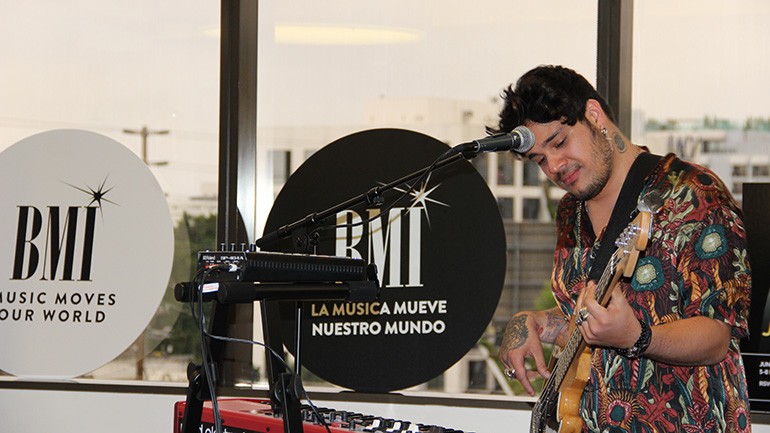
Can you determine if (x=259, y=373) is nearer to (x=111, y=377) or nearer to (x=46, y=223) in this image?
(x=111, y=377)

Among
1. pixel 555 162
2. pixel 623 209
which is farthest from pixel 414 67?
pixel 623 209

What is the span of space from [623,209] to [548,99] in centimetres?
31

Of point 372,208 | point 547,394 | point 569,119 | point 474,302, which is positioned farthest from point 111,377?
point 569,119

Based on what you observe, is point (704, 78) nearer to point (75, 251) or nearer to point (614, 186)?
point (614, 186)

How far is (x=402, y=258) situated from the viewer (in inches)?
151

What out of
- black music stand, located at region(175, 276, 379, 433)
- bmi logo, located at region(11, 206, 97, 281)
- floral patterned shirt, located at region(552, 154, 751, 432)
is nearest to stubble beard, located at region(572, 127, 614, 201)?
floral patterned shirt, located at region(552, 154, 751, 432)

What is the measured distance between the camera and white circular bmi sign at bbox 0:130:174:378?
13.5ft

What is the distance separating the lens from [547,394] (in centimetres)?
240

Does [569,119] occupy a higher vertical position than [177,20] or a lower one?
lower

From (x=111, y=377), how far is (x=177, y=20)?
60.5 inches

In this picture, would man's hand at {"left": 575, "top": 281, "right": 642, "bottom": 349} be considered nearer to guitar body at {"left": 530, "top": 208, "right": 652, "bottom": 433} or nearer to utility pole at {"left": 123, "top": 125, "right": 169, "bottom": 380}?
guitar body at {"left": 530, "top": 208, "right": 652, "bottom": 433}

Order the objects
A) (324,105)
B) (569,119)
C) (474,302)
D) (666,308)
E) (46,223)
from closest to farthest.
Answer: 1. (666,308)
2. (569,119)
3. (474,302)
4. (324,105)
5. (46,223)

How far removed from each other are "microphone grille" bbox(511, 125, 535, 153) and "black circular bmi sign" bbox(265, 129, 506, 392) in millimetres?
1468

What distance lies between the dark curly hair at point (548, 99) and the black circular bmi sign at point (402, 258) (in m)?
Answer: 1.38
